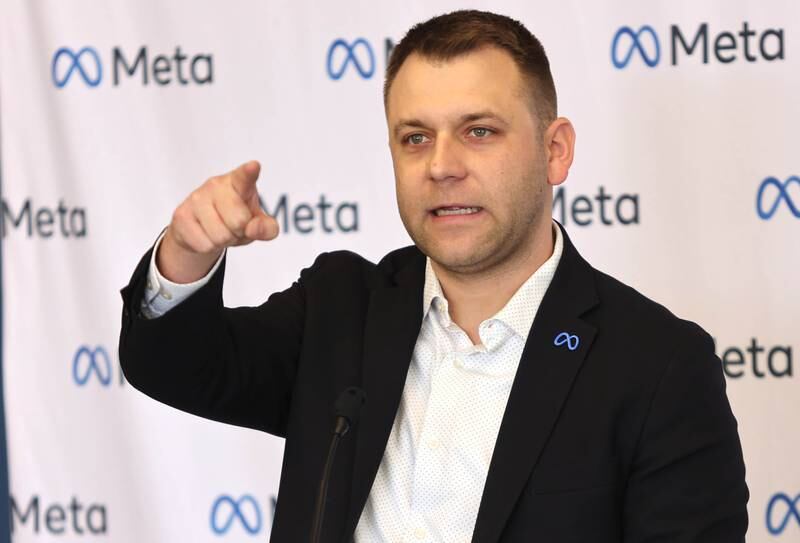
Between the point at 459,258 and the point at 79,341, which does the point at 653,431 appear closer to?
the point at 459,258

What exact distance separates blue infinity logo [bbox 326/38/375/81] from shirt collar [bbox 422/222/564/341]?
898 millimetres

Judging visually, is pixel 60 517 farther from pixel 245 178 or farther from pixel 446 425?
pixel 245 178

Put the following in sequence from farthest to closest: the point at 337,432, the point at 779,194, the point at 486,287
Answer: the point at 779,194, the point at 486,287, the point at 337,432

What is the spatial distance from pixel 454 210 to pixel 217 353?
45 centimetres

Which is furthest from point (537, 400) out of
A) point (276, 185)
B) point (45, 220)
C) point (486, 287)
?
point (45, 220)

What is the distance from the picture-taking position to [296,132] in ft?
9.32

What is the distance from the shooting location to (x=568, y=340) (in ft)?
6.15

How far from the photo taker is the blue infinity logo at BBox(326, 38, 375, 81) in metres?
2.80

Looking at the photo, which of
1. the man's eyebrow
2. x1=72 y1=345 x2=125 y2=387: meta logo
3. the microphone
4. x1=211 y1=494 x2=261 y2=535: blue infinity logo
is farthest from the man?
x1=72 y1=345 x2=125 y2=387: meta logo

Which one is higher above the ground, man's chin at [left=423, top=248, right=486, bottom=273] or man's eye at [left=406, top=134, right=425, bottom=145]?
man's eye at [left=406, top=134, right=425, bottom=145]

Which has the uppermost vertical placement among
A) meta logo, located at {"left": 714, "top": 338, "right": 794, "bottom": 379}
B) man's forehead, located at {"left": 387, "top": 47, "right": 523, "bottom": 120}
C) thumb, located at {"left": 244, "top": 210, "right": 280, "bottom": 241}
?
man's forehead, located at {"left": 387, "top": 47, "right": 523, "bottom": 120}

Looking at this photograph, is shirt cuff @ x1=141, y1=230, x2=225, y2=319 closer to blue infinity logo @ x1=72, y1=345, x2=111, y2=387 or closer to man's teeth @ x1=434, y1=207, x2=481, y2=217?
man's teeth @ x1=434, y1=207, x2=481, y2=217

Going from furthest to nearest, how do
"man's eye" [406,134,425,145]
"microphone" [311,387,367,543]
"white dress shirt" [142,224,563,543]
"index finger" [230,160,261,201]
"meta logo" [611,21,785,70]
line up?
"meta logo" [611,21,785,70] → "man's eye" [406,134,425,145] → "white dress shirt" [142,224,563,543] → "index finger" [230,160,261,201] → "microphone" [311,387,367,543]

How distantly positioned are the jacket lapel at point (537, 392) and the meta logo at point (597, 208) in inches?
29.7
